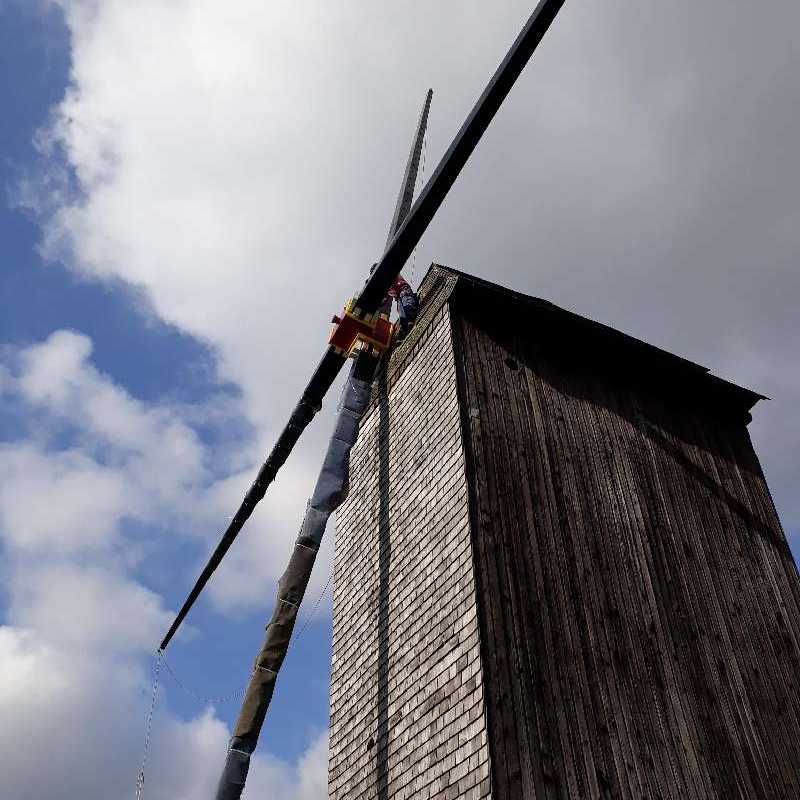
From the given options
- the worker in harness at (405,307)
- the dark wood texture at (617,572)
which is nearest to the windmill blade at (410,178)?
the worker in harness at (405,307)

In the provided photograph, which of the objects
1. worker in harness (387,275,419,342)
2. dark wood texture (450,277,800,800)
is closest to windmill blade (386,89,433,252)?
worker in harness (387,275,419,342)

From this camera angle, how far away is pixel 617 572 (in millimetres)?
10406

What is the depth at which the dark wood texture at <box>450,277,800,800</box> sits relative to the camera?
863cm

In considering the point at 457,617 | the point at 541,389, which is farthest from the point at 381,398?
the point at 457,617

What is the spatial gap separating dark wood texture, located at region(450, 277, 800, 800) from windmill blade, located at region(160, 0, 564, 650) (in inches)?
68.6

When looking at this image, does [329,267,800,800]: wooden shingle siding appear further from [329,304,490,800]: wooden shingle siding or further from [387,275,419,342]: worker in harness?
[387,275,419,342]: worker in harness

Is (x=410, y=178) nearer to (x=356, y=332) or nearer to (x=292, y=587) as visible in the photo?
(x=356, y=332)

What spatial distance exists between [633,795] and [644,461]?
5248 millimetres

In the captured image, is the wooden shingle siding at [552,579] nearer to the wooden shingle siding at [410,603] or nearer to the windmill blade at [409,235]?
the wooden shingle siding at [410,603]

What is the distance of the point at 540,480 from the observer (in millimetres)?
10797

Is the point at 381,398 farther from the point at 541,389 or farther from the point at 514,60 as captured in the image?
the point at 514,60

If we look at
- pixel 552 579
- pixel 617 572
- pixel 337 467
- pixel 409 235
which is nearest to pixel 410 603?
pixel 552 579

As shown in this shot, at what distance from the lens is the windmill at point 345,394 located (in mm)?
10883

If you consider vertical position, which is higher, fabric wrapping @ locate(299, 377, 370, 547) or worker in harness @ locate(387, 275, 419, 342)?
worker in harness @ locate(387, 275, 419, 342)
